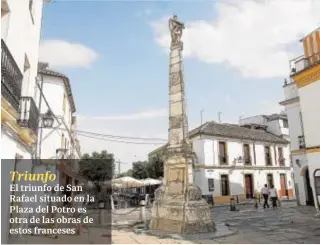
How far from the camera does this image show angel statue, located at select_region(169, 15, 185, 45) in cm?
1053

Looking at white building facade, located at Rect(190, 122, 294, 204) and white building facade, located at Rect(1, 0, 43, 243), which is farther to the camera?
white building facade, located at Rect(190, 122, 294, 204)

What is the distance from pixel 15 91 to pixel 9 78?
0.50 m

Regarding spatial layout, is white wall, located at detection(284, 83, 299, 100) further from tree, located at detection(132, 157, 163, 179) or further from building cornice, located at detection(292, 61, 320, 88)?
tree, located at detection(132, 157, 163, 179)

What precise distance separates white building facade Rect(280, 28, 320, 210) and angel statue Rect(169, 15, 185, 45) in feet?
19.7

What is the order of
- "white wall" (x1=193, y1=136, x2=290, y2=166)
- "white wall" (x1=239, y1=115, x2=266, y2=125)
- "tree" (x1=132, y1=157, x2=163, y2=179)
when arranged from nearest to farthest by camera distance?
"white wall" (x1=193, y1=136, x2=290, y2=166) → "tree" (x1=132, y1=157, x2=163, y2=179) → "white wall" (x1=239, y1=115, x2=266, y2=125)

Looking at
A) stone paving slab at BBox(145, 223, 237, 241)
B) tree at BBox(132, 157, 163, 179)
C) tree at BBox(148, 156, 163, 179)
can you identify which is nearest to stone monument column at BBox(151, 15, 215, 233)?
stone paving slab at BBox(145, 223, 237, 241)

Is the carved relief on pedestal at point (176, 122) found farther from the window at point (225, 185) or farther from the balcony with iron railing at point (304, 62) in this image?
the window at point (225, 185)

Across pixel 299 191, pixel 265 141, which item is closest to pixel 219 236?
pixel 299 191

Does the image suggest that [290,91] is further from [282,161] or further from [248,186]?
[282,161]

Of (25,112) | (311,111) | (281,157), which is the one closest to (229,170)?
(281,157)

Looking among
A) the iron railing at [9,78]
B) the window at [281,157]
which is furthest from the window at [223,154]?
the iron railing at [9,78]

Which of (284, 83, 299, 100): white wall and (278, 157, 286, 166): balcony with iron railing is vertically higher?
(284, 83, 299, 100): white wall

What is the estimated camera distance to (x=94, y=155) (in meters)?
30.8

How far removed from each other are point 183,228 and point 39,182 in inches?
181
